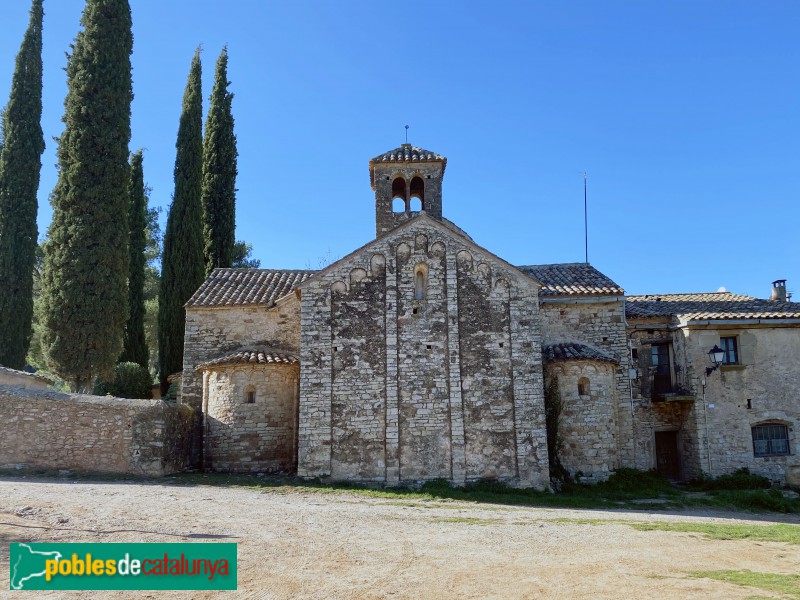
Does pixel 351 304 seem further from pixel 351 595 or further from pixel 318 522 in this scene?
pixel 351 595

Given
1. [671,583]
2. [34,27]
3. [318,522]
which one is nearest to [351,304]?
[318,522]

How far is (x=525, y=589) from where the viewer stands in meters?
8.47

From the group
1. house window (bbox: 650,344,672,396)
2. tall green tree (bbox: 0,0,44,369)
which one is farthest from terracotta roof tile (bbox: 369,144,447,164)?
tall green tree (bbox: 0,0,44,369)

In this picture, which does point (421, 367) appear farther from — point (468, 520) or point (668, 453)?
point (668, 453)

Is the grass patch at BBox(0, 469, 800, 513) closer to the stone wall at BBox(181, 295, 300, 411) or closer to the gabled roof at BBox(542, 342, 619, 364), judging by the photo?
the gabled roof at BBox(542, 342, 619, 364)

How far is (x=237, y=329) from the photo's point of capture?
2125 centimetres

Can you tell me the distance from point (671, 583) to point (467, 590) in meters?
2.94

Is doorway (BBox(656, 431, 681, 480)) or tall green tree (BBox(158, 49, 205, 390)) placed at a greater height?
tall green tree (BBox(158, 49, 205, 390))

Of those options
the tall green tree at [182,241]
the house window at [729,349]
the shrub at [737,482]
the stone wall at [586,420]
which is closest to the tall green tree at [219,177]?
the tall green tree at [182,241]

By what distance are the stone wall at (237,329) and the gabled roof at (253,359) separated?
871mm

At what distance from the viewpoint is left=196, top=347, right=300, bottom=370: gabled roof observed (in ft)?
62.5

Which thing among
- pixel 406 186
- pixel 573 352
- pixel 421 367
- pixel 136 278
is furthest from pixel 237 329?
pixel 136 278

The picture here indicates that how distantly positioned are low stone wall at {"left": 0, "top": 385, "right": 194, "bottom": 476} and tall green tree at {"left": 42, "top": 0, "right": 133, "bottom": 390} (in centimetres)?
510

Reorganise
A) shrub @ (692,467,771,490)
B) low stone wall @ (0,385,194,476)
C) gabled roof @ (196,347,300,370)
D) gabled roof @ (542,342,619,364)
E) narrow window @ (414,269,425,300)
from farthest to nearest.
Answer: shrub @ (692,467,771,490)
gabled roof @ (542,342,619,364)
gabled roof @ (196,347,300,370)
narrow window @ (414,269,425,300)
low stone wall @ (0,385,194,476)
